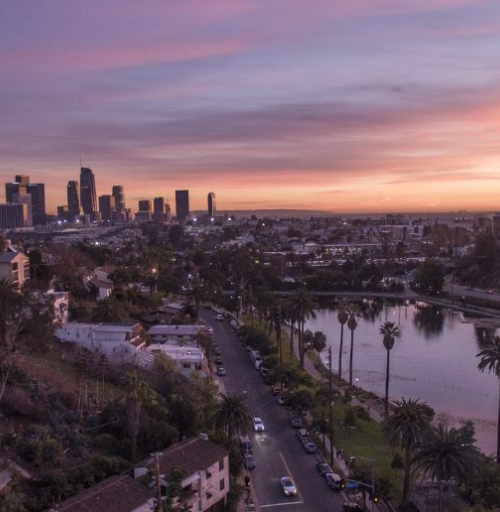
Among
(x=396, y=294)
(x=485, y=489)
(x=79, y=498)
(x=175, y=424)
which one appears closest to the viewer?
(x=79, y=498)

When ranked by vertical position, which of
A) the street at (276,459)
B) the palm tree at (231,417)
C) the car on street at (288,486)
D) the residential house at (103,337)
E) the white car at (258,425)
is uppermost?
the residential house at (103,337)

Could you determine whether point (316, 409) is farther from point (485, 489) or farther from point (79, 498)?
point (79, 498)

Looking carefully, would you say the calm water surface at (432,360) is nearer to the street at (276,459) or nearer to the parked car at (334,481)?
the street at (276,459)

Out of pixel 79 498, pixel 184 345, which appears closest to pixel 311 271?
pixel 184 345

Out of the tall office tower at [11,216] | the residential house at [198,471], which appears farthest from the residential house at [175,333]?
the tall office tower at [11,216]

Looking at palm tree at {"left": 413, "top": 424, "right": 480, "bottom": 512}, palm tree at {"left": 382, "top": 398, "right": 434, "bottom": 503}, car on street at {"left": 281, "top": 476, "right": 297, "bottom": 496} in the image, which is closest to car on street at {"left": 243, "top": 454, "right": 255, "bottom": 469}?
car on street at {"left": 281, "top": 476, "right": 297, "bottom": 496}

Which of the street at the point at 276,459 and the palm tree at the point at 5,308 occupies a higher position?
the palm tree at the point at 5,308
